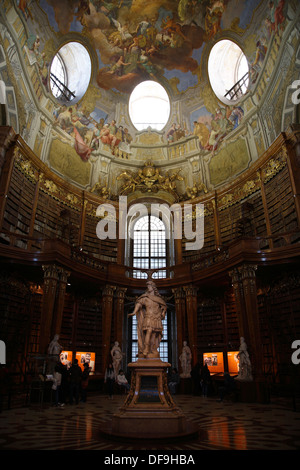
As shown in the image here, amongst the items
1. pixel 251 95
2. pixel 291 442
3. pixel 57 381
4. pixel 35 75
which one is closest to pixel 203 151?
pixel 251 95

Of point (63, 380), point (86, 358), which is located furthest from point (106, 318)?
point (63, 380)

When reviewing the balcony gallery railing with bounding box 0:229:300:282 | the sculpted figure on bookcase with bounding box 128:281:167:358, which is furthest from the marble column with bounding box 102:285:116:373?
the sculpted figure on bookcase with bounding box 128:281:167:358

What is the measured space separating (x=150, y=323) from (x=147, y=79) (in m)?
16.6

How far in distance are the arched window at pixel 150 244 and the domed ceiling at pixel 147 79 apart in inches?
92.7

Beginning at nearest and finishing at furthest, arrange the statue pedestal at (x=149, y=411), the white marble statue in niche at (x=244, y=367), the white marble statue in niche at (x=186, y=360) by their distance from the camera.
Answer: the statue pedestal at (x=149, y=411) < the white marble statue in niche at (x=244, y=367) < the white marble statue in niche at (x=186, y=360)

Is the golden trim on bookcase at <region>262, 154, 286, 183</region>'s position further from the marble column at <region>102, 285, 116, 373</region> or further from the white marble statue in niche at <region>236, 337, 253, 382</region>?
the marble column at <region>102, 285, 116, 373</region>

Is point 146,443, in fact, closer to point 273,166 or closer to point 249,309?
point 249,309

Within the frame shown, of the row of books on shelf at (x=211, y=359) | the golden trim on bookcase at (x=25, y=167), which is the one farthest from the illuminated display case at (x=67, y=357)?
the golden trim on bookcase at (x=25, y=167)

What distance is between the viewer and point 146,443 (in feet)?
13.9

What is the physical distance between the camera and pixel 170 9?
16141mm

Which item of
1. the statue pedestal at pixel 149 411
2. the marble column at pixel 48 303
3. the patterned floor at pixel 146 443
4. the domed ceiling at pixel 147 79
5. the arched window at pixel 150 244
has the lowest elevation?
the patterned floor at pixel 146 443

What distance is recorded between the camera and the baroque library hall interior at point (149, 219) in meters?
7.69

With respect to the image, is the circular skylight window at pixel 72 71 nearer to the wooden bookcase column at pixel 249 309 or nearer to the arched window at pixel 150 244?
the arched window at pixel 150 244

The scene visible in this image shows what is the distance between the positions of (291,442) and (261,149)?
40.5 feet
